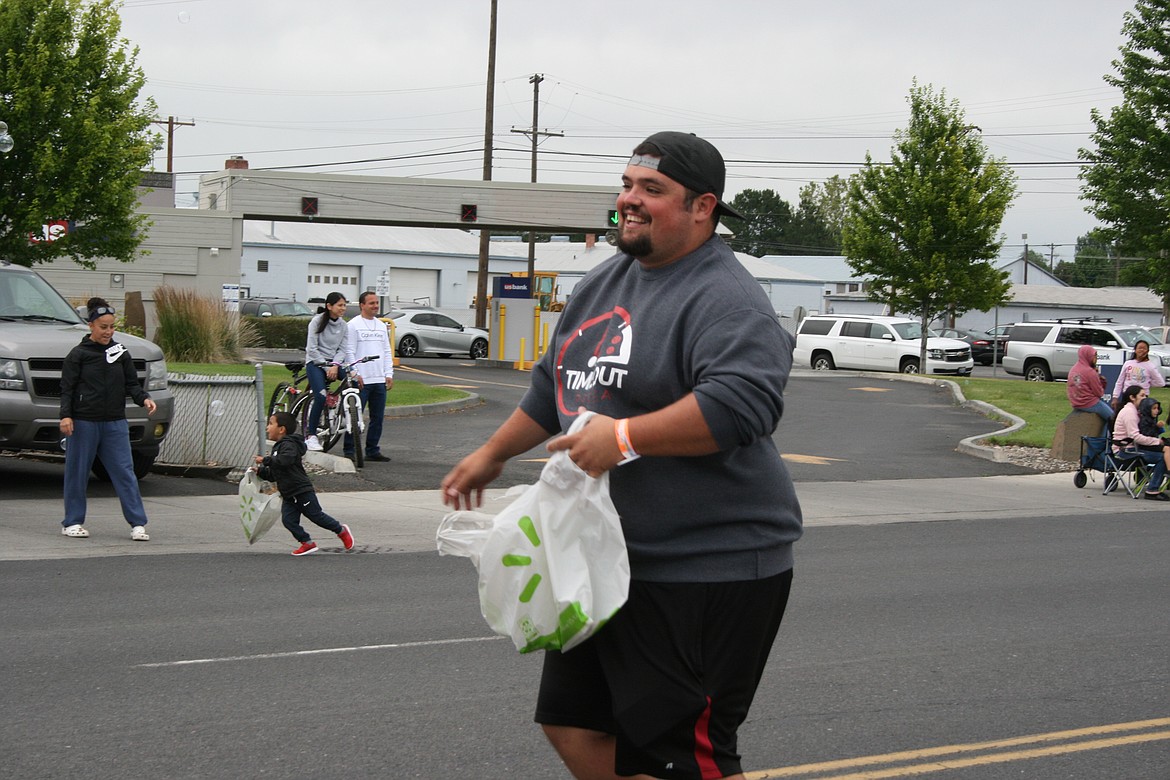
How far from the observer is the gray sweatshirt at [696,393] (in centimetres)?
301

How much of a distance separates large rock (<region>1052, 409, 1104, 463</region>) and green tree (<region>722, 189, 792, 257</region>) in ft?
321

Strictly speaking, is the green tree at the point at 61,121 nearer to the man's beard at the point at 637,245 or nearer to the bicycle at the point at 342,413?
the bicycle at the point at 342,413

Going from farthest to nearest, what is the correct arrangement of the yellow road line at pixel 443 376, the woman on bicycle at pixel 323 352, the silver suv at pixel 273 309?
the silver suv at pixel 273 309, the yellow road line at pixel 443 376, the woman on bicycle at pixel 323 352

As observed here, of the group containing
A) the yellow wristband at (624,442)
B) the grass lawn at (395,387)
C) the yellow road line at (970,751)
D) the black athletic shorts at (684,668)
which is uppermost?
the yellow wristband at (624,442)

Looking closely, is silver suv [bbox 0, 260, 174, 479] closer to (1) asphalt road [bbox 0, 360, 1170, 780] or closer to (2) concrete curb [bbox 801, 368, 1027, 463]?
(1) asphalt road [bbox 0, 360, 1170, 780]

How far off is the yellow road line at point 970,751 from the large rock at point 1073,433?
13533 mm

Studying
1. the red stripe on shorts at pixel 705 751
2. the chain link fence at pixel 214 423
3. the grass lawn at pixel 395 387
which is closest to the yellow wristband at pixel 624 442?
the red stripe on shorts at pixel 705 751

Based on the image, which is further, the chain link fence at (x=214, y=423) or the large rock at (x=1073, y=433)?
the large rock at (x=1073, y=433)

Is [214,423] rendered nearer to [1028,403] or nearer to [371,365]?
[371,365]

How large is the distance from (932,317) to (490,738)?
3708 cm

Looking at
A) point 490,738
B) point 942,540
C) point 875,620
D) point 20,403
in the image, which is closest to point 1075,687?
point 875,620

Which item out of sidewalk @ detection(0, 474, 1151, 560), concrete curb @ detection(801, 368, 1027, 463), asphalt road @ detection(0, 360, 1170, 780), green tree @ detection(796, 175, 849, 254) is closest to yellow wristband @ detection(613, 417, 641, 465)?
asphalt road @ detection(0, 360, 1170, 780)

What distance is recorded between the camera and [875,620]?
8055mm

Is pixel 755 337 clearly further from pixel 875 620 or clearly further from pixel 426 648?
pixel 875 620
